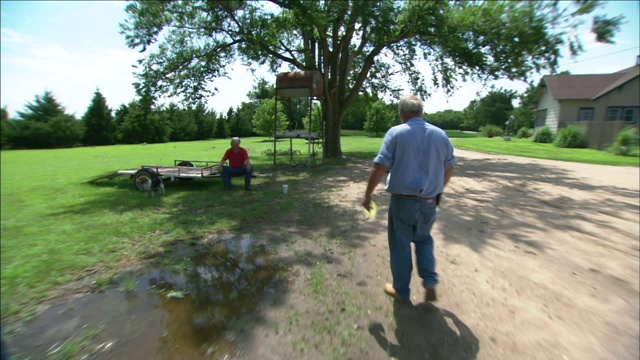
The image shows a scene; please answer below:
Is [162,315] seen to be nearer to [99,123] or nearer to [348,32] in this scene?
[348,32]

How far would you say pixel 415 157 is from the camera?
3326mm

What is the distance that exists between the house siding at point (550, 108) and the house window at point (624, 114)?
3687 millimetres

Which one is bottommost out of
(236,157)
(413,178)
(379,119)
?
(236,157)

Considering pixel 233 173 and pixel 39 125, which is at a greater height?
pixel 39 125

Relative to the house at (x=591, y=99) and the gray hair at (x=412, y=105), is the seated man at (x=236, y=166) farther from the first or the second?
the house at (x=591, y=99)

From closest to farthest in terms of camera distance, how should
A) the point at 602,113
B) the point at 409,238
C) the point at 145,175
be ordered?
the point at 409,238
the point at 145,175
the point at 602,113

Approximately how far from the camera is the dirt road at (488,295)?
9.47 feet

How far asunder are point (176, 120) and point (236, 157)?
105 ft

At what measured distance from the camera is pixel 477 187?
9.96 metres

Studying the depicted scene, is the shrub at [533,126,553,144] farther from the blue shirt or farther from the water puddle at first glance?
the water puddle

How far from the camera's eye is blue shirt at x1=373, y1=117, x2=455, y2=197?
3318 mm

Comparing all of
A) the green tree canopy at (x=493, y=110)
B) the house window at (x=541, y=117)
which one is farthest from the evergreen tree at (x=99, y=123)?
the green tree canopy at (x=493, y=110)

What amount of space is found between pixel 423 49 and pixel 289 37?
6921 mm

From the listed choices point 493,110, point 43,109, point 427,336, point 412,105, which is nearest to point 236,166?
point 43,109
